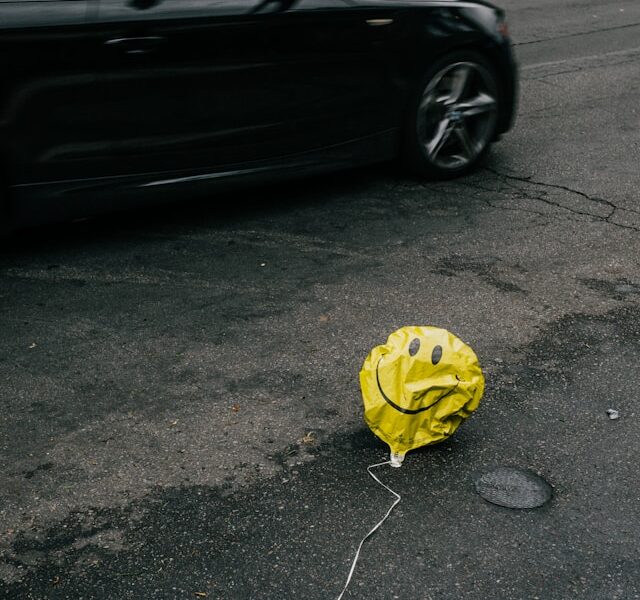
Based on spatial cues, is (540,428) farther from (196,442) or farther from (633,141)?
(633,141)

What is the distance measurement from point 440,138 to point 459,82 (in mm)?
371

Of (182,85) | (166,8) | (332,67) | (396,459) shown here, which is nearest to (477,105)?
(332,67)

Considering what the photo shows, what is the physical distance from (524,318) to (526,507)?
4.99 feet

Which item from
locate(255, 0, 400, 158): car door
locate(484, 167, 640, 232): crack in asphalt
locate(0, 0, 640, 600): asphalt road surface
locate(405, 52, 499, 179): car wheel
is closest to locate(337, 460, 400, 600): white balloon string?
locate(0, 0, 640, 600): asphalt road surface

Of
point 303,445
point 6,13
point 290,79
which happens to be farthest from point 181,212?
point 303,445

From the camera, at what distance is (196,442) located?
12.4ft

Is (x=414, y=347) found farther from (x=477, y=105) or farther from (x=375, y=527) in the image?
(x=477, y=105)

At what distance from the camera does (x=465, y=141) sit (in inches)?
262

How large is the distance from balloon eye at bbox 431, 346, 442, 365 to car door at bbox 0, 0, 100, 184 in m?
2.53

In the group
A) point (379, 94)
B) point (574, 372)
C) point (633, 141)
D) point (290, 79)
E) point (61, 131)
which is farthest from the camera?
point (633, 141)

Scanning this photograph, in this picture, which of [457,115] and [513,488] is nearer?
[513,488]

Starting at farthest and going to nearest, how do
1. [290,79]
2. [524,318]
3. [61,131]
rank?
[290,79], [61,131], [524,318]

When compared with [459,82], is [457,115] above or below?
below

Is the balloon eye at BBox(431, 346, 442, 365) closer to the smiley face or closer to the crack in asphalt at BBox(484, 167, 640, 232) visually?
the smiley face
